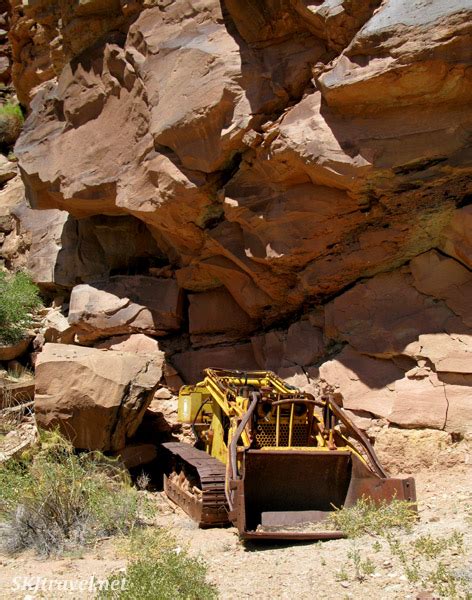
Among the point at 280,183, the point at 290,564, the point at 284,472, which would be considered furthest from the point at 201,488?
the point at 280,183

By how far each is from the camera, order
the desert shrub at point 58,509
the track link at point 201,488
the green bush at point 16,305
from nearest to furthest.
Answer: the desert shrub at point 58,509 → the track link at point 201,488 → the green bush at point 16,305

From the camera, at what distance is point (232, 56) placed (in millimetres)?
10492

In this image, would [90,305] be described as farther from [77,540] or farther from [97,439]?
[77,540]

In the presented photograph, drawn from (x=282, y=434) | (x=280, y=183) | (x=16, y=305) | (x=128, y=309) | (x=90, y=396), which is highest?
(x=280, y=183)

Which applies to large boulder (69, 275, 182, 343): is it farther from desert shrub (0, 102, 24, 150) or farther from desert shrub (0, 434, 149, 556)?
desert shrub (0, 102, 24, 150)

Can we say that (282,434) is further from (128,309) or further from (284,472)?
(128,309)

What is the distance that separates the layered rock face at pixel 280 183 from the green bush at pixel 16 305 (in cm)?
197

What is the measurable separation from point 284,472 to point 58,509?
259cm

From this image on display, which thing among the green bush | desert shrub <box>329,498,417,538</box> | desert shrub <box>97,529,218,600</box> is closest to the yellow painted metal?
desert shrub <box>329,498,417,538</box>

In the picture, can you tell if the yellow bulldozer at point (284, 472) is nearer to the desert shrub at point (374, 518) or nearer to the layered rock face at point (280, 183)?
the desert shrub at point (374, 518)

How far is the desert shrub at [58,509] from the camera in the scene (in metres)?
6.97

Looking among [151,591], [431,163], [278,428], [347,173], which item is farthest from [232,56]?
[151,591]

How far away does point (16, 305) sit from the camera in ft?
49.8

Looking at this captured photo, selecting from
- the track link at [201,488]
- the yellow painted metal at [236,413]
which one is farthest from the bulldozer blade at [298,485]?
the track link at [201,488]
